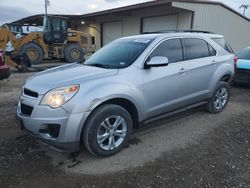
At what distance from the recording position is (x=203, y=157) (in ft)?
12.2

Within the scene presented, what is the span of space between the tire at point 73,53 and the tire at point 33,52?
6.20ft

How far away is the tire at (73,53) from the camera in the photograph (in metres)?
16.0

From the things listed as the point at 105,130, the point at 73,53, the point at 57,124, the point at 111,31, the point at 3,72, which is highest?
the point at 111,31

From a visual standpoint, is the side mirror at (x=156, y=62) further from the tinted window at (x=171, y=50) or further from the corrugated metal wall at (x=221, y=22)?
the corrugated metal wall at (x=221, y=22)

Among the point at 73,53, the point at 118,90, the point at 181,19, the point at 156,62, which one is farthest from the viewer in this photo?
the point at 73,53

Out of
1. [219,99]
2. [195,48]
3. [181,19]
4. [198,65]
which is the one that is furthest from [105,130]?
[181,19]

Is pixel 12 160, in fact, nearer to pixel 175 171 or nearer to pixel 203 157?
pixel 175 171

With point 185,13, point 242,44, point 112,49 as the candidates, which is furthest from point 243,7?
point 112,49

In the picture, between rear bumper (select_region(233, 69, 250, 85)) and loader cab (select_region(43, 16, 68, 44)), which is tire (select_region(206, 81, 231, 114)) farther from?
loader cab (select_region(43, 16, 68, 44))

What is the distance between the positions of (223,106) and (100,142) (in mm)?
3541

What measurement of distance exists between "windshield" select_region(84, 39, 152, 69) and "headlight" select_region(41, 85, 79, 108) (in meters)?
0.92

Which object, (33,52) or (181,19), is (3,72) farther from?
(181,19)

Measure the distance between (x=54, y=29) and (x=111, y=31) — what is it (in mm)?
6848

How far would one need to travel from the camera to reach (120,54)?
14.2 ft
